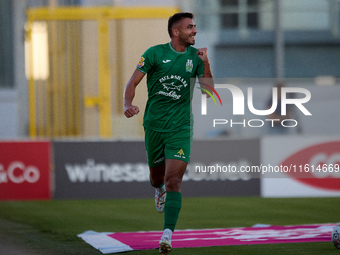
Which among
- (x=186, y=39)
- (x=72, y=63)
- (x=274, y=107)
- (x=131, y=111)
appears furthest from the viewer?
(x=72, y=63)

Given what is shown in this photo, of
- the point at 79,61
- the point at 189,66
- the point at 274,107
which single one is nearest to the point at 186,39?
the point at 189,66

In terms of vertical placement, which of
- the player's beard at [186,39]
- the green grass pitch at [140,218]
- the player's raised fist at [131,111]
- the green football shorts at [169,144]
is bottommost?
the green grass pitch at [140,218]

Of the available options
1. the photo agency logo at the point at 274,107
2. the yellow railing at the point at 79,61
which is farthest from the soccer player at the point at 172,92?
the yellow railing at the point at 79,61

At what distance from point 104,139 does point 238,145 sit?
2.30 m

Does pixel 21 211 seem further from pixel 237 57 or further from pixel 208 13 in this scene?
pixel 237 57

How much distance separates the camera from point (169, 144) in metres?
5.33

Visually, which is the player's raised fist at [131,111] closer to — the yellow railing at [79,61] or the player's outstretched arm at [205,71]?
the player's outstretched arm at [205,71]

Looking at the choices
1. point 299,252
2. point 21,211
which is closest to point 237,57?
point 21,211

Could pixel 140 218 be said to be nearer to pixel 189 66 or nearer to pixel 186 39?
pixel 189 66

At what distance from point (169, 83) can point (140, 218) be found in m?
3.15

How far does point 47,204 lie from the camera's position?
985 cm

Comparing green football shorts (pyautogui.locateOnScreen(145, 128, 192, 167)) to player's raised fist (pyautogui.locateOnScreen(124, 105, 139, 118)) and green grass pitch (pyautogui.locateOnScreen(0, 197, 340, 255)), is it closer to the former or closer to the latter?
player's raised fist (pyautogui.locateOnScreen(124, 105, 139, 118))

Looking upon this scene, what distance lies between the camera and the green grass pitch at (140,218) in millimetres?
5531

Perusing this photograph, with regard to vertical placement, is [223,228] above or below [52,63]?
below
